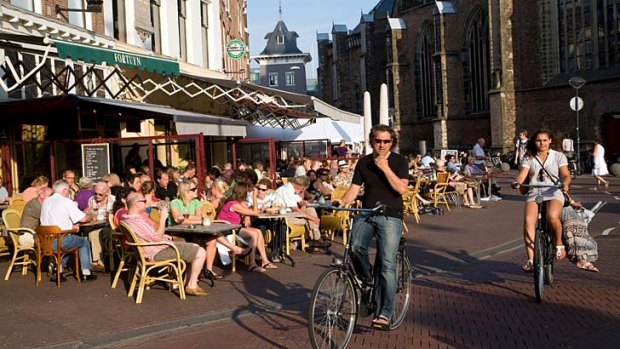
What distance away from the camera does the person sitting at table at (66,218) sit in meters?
8.81

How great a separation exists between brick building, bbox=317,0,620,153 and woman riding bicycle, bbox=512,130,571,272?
74.6 feet

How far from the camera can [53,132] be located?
15.8 metres

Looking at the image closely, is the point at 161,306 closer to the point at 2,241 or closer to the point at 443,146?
the point at 2,241

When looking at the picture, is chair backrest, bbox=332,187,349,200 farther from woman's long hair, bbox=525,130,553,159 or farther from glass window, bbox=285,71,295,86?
glass window, bbox=285,71,295,86

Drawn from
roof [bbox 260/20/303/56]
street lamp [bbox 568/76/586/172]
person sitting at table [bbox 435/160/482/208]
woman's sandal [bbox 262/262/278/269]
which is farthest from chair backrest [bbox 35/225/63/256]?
roof [bbox 260/20/303/56]

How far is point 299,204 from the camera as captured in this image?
11117 mm

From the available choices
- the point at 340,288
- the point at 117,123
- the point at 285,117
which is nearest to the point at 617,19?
the point at 285,117

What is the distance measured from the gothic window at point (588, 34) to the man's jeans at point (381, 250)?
108 ft

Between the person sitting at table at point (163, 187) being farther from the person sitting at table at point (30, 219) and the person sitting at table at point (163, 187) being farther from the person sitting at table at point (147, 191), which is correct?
the person sitting at table at point (30, 219)

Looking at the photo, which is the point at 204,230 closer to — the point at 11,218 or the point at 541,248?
the point at 11,218

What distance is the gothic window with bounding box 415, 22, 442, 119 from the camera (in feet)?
161

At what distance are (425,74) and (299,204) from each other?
40.8m

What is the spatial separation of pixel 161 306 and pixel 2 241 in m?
3.62

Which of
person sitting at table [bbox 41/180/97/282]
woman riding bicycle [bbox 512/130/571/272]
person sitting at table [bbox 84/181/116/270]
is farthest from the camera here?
person sitting at table [bbox 84/181/116/270]
